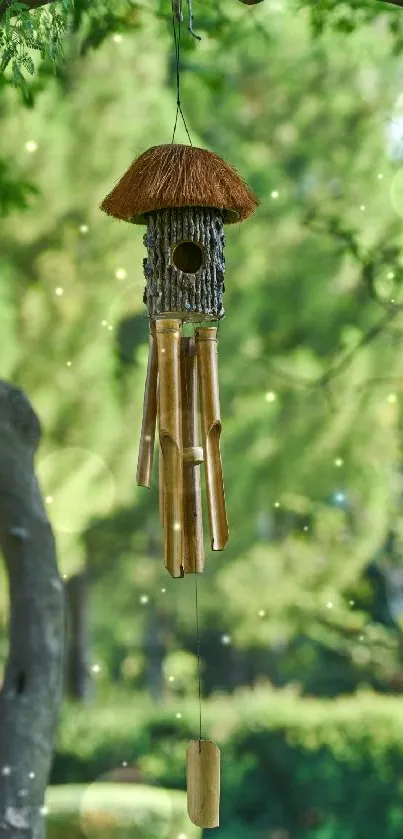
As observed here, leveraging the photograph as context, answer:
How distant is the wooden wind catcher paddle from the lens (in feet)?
8.12

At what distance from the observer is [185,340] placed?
2578mm

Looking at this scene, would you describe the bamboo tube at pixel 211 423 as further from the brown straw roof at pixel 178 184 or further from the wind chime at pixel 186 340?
the brown straw roof at pixel 178 184

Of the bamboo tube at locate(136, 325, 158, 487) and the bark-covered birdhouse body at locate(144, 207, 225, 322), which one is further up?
the bark-covered birdhouse body at locate(144, 207, 225, 322)

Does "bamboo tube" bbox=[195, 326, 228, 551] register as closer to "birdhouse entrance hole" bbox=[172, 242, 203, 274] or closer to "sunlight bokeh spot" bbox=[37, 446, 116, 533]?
"birdhouse entrance hole" bbox=[172, 242, 203, 274]

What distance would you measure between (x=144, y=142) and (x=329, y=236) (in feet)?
2.54

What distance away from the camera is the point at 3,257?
4660 millimetres

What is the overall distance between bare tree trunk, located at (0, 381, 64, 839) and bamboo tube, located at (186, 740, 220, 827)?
62.7 inches

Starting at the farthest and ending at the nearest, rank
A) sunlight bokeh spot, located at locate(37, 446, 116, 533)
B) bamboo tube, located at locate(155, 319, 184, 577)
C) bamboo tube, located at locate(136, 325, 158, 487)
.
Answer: sunlight bokeh spot, located at locate(37, 446, 116, 533) < bamboo tube, located at locate(136, 325, 158, 487) < bamboo tube, located at locate(155, 319, 184, 577)

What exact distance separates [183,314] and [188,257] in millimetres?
140

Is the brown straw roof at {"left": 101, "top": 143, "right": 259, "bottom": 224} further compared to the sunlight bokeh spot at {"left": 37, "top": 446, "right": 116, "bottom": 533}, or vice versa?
the sunlight bokeh spot at {"left": 37, "top": 446, "right": 116, "bottom": 533}

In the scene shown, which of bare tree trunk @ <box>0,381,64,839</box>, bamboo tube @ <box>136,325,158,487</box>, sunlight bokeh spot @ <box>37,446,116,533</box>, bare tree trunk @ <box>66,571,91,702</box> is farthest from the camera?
bare tree trunk @ <box>66,571,91,702</box>

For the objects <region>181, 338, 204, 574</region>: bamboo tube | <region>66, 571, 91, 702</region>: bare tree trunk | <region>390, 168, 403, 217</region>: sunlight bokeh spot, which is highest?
<region>390, 168, 403, 217</region>: sunlight bokeh spot

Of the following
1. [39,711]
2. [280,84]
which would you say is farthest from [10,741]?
[280,84]

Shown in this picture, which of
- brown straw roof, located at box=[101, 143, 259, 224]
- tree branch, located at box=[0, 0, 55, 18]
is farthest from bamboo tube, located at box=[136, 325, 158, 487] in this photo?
tree branch, located at box=[0, 0, 55, 18]
